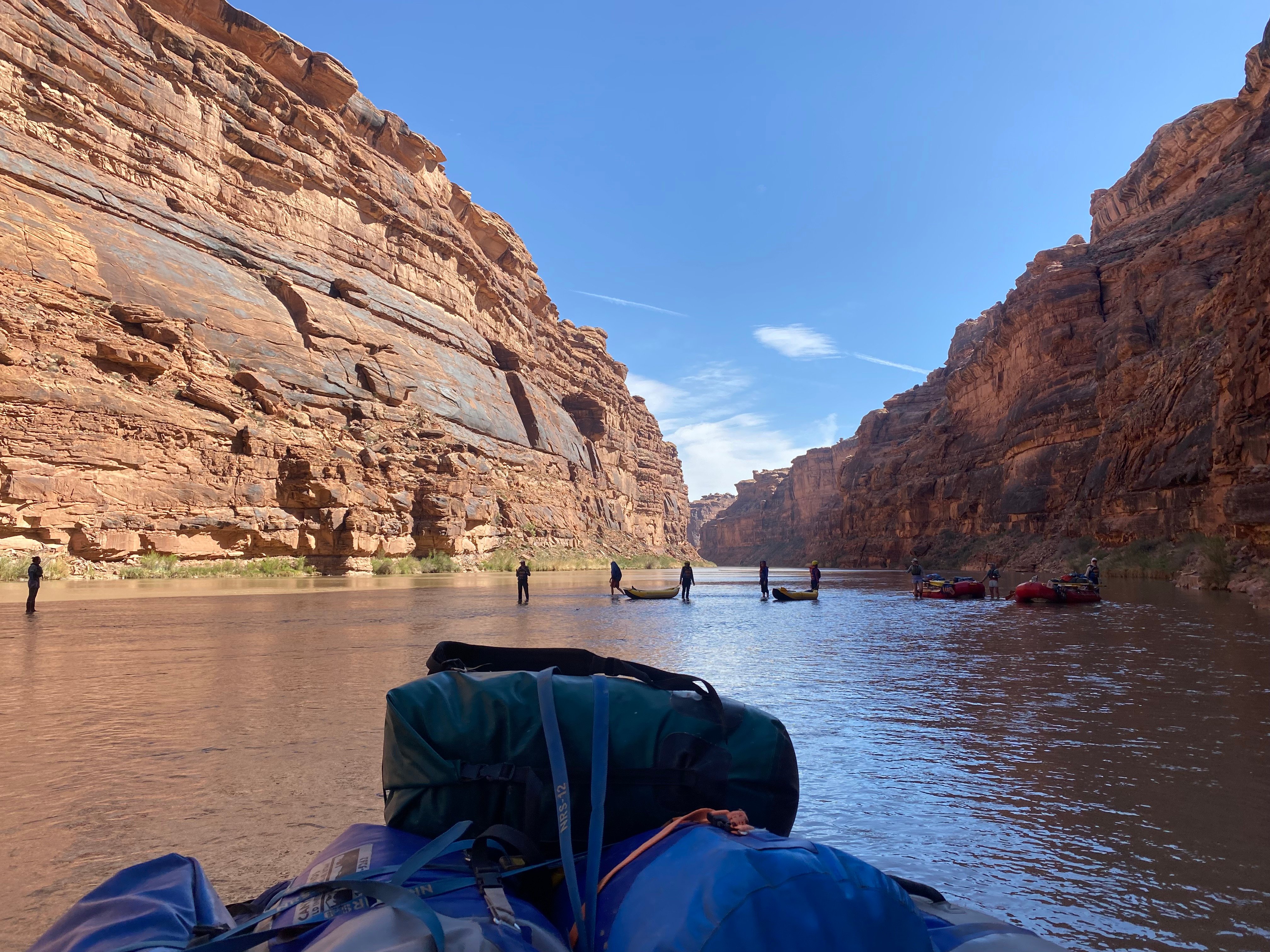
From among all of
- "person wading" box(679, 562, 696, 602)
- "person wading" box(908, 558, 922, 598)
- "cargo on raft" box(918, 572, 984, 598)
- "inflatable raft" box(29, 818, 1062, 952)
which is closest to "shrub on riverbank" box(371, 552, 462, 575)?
"person wading" box(679, 562, 696, 602)

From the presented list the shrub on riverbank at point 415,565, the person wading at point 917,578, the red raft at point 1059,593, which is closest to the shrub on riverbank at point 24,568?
the shrub on riverbank at point 415,565

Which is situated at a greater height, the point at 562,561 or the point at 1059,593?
the point at 1059,593

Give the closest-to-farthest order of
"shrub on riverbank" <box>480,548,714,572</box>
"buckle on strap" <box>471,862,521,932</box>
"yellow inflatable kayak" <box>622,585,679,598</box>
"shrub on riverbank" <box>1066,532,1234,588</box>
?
"buckle on strap" <box>471,862,521,932</box> < "shrub on riverbank" <box>1066,532,1234,588</box> < "yellow inflatable kayak" <box>622,585,679,598</box> < "shrub on riverbank" <box>480,548,714,572</box>

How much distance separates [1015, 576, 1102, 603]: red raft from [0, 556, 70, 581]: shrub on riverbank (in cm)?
2380

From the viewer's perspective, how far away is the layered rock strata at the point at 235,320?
72.9 feet

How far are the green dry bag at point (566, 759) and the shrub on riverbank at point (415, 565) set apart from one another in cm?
3034

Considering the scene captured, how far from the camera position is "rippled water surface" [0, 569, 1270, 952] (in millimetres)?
2611

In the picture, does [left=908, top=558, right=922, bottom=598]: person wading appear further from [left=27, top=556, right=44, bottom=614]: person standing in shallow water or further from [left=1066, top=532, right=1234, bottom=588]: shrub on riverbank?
[left=27, top=556, right=44, bottom=614]: person standing in shallow water

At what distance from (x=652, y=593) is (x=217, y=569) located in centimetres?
1512

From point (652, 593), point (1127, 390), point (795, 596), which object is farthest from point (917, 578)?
point (1127, 390)

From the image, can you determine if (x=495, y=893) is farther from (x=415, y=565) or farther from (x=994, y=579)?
(x=415, y=565)

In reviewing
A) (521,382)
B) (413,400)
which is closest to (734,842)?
(413,400)

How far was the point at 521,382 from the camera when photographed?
55469 millimetres

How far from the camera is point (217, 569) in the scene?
23703 mm
